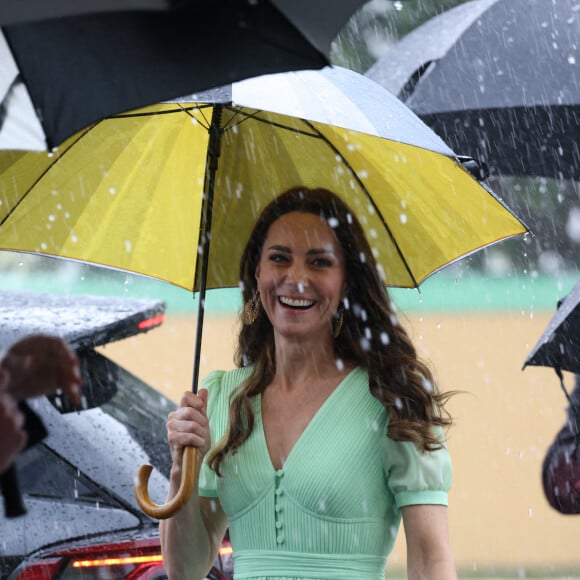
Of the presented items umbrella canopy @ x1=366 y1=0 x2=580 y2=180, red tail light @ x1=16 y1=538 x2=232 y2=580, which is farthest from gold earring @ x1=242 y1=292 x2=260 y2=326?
umbrella canopy @ x1=366 y1=0 x2=580 y2=180

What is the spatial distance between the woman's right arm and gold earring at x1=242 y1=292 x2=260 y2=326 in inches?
13.2

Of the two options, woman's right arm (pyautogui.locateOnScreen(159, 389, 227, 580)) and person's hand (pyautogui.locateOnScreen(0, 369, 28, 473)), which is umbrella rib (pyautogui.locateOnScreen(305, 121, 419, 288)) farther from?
person's hand (pyautogui.locateOnScreen(0, 369, 28, 473))

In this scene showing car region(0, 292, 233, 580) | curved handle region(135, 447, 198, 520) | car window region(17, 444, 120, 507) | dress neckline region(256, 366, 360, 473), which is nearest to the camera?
curved handle region(135, 447, 198, 520)

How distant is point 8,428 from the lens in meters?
1.68

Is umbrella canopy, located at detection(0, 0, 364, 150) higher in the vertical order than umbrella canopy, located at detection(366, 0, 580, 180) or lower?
lower

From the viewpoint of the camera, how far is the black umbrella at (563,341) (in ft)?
14.1

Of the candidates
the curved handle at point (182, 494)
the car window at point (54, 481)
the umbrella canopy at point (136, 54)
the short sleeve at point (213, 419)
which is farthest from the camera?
the car window at point (54, 481)

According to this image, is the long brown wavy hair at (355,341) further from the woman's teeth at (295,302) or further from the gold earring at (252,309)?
the woman's teeth at (295,302)

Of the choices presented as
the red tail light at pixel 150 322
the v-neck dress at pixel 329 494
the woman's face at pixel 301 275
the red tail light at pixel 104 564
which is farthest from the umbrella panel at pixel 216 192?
the red tail light at pixel 104 564

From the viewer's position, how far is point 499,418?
40.2ft

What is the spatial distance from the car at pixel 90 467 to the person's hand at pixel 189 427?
0.56 meters

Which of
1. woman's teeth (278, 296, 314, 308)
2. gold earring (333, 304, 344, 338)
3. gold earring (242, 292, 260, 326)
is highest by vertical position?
gold earring (242, 292, 260, 326)

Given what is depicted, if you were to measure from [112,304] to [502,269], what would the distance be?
1050cm

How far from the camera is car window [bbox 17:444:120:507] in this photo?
3805 millimetres
